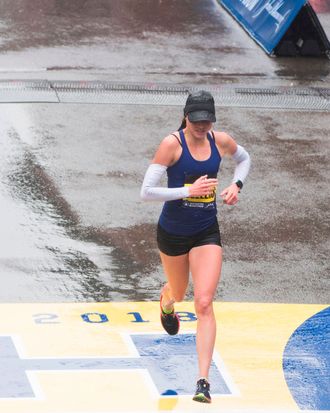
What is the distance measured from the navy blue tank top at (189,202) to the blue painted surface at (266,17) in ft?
28.1

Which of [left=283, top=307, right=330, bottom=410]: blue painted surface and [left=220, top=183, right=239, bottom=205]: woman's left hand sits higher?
[left=220, top=183, right=239, bottom=205]: woman's left hand

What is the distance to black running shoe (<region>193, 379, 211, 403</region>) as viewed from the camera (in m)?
6.83

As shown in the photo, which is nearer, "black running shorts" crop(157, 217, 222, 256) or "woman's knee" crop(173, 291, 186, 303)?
"black running shorts" crop(157, 217, 222, 256)

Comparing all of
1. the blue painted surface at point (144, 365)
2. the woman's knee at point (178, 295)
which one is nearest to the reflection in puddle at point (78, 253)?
the blue painted surface at point (144, 365)

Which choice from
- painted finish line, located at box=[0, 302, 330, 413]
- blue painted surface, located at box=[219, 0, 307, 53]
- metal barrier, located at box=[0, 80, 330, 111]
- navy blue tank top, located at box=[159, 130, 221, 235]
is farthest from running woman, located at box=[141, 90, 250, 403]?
blue painted surface, located at box=[219, 0, 307, 53]

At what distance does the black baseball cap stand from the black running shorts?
0.83 meters

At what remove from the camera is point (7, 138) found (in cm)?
1199

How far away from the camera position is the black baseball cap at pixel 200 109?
704cm

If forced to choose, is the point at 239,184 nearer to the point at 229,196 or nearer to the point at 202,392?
the point at 229,196

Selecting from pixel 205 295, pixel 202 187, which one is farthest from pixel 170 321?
pixel 202 187

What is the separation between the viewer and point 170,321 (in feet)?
26.1

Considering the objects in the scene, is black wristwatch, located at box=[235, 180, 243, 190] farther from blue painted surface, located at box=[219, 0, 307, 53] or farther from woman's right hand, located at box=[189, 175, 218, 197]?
blue painted surface, located at box=[219, 0, 307, 53]

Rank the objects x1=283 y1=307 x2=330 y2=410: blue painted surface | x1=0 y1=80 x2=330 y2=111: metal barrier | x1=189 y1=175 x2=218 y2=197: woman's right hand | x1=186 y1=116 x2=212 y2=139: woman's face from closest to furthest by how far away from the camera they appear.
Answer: x1=189 y1=175 x2=218 y2=197: woman's right hand
x1=186 y1=116 x2=212 y2=139: woman's face
x1=283 y1=307 x2=330 y2=410: blue painted surface
x1=0 y1=80 x2=330 y2=111: metal barrier

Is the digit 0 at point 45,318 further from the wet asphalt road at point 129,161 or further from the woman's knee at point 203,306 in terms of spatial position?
the woman's knee at point 203,306
